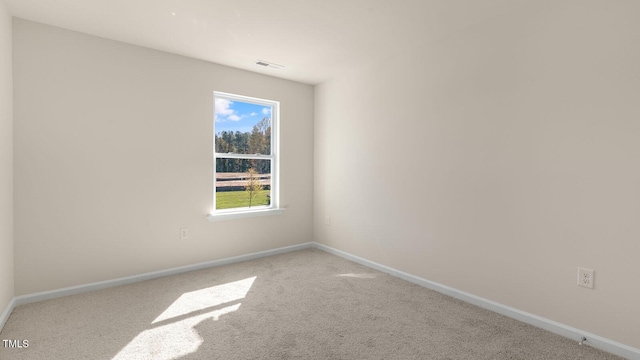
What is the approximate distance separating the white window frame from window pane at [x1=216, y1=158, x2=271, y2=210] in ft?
0.19

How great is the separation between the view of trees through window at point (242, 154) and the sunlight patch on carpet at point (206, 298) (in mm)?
1100

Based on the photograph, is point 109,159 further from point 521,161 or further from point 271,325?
point 521,161

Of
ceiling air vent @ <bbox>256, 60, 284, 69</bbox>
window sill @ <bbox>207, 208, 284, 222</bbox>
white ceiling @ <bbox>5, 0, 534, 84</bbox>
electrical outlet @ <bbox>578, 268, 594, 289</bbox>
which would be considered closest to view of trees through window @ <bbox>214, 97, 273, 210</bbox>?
window sill @ <bbox>207, 208, 284, 222</bbox>

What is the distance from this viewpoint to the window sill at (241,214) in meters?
3.59

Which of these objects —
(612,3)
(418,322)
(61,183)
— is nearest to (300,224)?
(418,322)

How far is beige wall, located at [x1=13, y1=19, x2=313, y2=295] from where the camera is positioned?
103 inches

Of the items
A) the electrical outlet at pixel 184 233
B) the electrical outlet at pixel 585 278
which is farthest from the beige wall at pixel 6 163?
the electrical outlet at pixel 585 278

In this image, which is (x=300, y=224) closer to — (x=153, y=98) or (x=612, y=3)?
(x=153, y=98)

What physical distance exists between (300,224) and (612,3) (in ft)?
12.3

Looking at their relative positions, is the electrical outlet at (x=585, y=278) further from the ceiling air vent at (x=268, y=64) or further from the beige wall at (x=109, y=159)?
the ceiling air vent at (x=268, y=64)

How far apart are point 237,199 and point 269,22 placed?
7.19 feet

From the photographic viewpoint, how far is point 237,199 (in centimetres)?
393

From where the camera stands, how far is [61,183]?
8.92 ft

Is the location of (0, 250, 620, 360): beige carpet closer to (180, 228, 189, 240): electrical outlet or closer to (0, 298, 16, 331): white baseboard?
(0, 298, 16, 331): white baseboard
